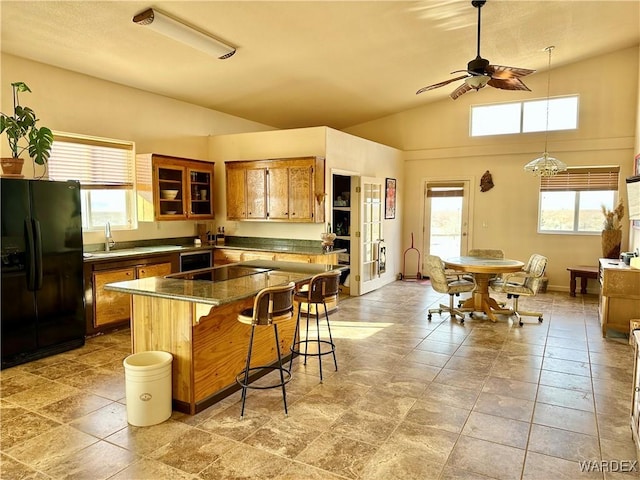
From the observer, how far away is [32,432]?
2.85 meters

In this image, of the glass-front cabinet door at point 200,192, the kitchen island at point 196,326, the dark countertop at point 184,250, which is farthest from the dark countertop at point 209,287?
the glass-front cabinet door at point 200,192

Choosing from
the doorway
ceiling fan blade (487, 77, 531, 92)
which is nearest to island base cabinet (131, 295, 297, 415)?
ceiling fan blade (487, 77, 531, 92)

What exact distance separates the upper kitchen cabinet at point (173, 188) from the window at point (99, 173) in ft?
0.59

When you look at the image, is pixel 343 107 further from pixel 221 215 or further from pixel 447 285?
pixel 447 285

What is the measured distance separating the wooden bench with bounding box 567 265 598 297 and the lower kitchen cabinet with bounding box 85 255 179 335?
6.68 metres

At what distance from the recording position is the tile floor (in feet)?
8.17

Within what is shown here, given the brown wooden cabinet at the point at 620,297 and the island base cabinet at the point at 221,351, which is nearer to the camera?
the island base cabinet at the point at 221,351

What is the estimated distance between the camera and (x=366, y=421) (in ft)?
9.91

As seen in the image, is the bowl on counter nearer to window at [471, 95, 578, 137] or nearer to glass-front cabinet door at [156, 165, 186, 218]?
glass-front cabinet door at [156, 165, 186, 218]

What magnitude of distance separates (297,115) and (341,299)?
3519 millimetres

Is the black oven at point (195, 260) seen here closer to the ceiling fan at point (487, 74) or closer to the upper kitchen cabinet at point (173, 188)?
the upper kitchen cabinet at point (173, 188)

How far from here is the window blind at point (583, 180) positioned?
7289 millimetres

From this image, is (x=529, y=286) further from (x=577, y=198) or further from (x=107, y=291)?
(x=107, y=291)

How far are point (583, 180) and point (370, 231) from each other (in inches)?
153
